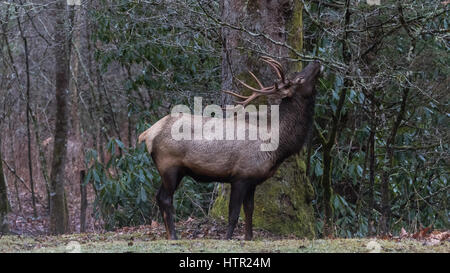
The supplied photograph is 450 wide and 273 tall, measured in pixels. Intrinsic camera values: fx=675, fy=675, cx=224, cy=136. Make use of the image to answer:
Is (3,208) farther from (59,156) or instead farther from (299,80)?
(299,80)

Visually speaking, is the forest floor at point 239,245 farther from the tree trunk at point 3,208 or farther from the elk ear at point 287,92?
the tree trunk at point 3,208

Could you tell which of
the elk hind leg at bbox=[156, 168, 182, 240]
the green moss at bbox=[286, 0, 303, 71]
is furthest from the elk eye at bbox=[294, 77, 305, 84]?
the elk hind leg at bbox=[156, 168, 182, 240]

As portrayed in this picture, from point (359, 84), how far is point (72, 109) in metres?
10.1

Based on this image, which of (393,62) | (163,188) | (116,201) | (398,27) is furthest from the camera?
(116,201)

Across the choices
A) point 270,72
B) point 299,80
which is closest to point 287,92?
point 299,80

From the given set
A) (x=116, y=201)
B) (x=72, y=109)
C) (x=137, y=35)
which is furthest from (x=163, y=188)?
(x=72, y=109)

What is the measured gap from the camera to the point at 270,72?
976cm

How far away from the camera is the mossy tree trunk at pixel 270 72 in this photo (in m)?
9.50

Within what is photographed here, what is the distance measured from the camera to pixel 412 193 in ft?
43.2

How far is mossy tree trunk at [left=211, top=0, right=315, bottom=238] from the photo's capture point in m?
9.50

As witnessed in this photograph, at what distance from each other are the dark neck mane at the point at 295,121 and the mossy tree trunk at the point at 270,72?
866 millimetres

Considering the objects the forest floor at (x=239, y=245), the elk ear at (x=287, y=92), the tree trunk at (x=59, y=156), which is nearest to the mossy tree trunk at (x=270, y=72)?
the forest floor at (x=239, y=245)

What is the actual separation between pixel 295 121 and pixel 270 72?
1158 mm

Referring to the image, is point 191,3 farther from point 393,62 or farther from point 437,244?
point 437,244
